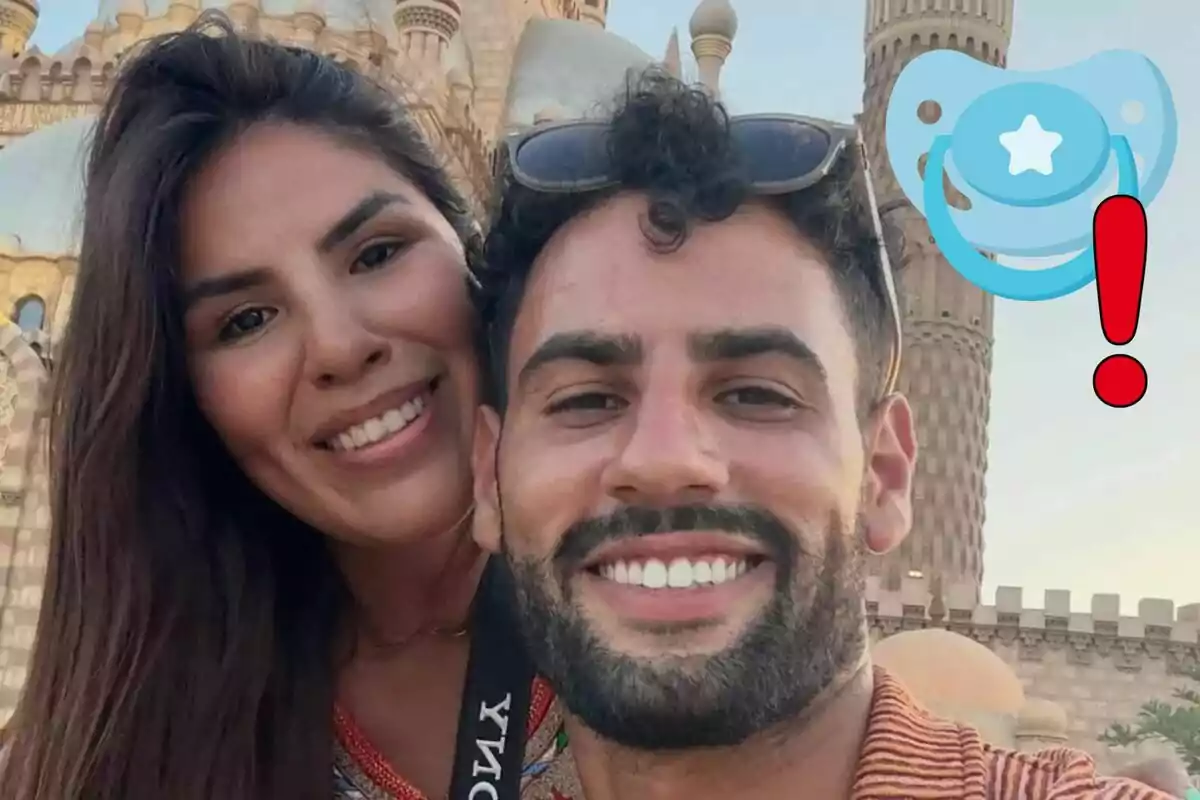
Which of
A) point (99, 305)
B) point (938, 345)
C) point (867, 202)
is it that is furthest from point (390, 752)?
point (938, 345)

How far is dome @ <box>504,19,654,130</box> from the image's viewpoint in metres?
19.7

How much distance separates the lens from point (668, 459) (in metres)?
1.38

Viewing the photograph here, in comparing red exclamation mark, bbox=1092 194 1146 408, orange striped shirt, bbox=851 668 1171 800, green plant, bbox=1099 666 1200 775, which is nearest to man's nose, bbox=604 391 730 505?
orange striped shirt, bbox=851 668 1171 800

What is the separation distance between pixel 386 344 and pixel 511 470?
1.30 feet

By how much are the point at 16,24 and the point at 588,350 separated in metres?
22.4

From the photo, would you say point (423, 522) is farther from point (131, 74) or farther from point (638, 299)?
point (131, 74)

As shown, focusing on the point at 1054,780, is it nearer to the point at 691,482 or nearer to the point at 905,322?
the point at 691,482

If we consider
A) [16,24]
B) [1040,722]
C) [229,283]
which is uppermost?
[16,24]

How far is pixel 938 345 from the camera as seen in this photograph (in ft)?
83.6

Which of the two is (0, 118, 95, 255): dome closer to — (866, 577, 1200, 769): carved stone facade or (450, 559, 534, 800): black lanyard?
(866, 577, 1200, 769): carved stone facade

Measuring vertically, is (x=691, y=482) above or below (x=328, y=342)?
below

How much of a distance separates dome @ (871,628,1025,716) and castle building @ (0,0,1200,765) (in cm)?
2

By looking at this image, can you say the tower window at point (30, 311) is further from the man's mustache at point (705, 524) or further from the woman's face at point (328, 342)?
the man's mustache at point (705, 524)

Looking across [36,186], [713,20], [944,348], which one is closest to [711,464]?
[36,186]
